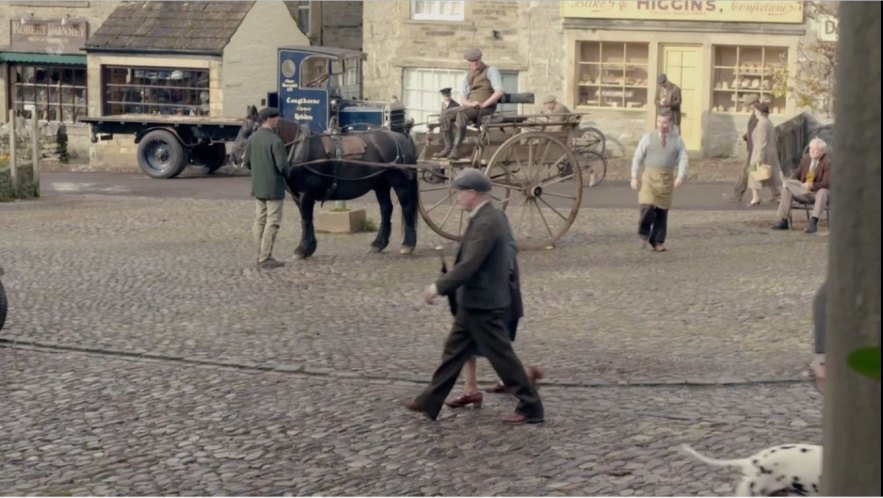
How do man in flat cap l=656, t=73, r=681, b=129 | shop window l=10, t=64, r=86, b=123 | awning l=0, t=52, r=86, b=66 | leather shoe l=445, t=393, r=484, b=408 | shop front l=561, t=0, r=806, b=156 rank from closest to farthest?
leather shoe l=445, t=393, r=484, b=408 < man in flat cap l=656, t=73, r=681, b=129 < shop front l=561, t=0, r=806, b=156 < awning l=0, t=52, r=86, b=66 < shop window l=10, t=64, r=86, b=123

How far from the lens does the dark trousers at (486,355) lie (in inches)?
316

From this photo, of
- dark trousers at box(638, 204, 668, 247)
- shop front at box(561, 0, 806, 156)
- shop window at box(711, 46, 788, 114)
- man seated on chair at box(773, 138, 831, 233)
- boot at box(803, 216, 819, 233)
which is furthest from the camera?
shop window at box(711, 46, 788, 114)

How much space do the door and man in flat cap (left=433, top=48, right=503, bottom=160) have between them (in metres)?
12.8

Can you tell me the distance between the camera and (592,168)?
82.0 feet

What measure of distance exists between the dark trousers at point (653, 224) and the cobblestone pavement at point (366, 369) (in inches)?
8.5

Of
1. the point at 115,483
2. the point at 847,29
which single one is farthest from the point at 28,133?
the point at 847,29

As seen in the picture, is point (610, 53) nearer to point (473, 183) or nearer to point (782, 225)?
point (782, 225)

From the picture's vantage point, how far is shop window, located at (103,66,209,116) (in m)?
31.3

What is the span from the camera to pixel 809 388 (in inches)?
360

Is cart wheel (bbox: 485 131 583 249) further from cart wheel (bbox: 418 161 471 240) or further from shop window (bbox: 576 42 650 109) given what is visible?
shop window (bbox: 576 42 650 109)

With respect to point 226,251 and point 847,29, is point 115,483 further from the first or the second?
point 226,251

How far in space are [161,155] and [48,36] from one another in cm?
714

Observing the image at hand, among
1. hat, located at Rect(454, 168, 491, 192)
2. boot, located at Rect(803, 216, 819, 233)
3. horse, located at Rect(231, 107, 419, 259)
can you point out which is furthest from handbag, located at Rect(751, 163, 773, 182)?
hat, located at Rect(454, 168, 491, 192)

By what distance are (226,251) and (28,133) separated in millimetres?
9129
